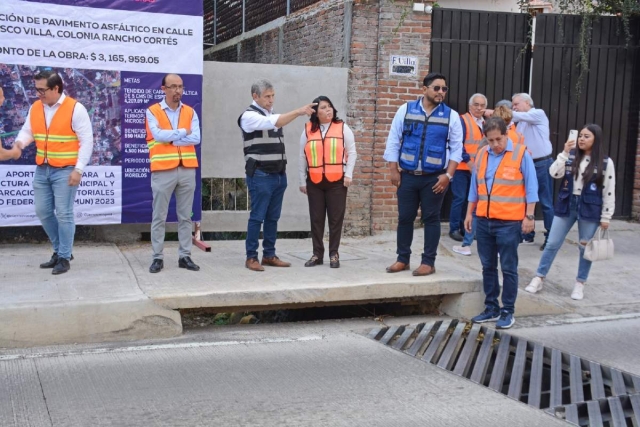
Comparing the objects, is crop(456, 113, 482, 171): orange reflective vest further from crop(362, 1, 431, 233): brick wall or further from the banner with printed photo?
the banner with printed photo

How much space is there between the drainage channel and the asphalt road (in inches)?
8.6

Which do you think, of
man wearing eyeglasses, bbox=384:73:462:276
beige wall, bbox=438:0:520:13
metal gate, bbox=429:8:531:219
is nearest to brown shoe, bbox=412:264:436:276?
man wearing eyeglasses, bbox=384:73:462:276

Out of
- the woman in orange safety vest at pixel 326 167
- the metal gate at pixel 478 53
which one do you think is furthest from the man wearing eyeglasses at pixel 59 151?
the metal gate at pixel 478 53

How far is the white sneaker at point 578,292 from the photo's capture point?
7.71 meters

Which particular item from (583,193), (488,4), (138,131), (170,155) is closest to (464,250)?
(583,193)

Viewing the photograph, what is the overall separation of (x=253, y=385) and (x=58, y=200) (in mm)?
3230

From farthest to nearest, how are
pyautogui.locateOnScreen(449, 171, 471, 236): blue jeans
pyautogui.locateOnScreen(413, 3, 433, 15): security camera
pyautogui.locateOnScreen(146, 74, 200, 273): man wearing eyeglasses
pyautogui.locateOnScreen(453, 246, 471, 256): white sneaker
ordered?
pyautogui.locateOnScreen(413, 3, 433, 15): security camera, pyautogui.locateOnScreen(449, 171, 471, 236): blue jeans, pyautogui.locateOnScreen(453, 246, 471, 256): white sneaker, pyautogui.locateOnScreen(146, 74, 200, 273): man wearing eyeglasses

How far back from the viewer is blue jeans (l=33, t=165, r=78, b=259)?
7.11 meters

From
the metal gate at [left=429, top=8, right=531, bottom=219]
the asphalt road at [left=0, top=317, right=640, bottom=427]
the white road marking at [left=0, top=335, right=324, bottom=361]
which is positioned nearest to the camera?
the asphalt road at [left=0, top=317, right=640, bottom=427]

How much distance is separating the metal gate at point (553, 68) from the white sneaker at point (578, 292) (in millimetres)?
2882

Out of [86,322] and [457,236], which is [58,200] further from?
[457,236]

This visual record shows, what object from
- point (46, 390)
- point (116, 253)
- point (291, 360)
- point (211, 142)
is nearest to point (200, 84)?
point (211, 142)

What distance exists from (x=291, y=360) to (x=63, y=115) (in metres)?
3.39

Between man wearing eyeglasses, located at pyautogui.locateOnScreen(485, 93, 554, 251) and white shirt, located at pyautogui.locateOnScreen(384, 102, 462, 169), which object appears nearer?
white shirt, located at pyautogui.locateOnScreen(384, 102, 462, 169)
